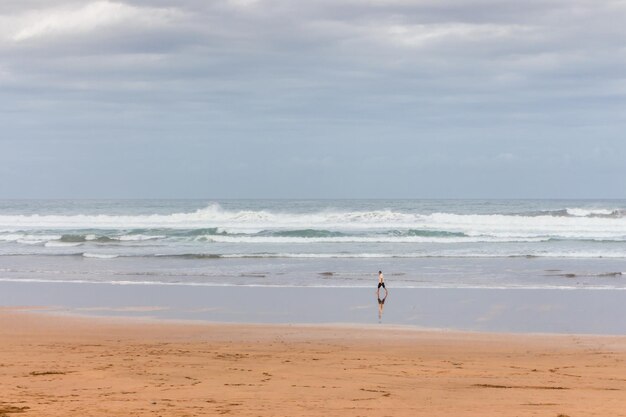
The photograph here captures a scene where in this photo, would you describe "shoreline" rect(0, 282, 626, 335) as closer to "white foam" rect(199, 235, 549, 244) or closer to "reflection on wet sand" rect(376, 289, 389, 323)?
"reflection on wet sand" rect(376, 289, 389, 323)

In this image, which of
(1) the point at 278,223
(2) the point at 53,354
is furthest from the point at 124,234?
(2) the point at 53,354

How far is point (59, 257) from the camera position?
31.4 m

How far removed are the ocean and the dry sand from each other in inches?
312

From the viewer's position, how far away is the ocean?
895 inches

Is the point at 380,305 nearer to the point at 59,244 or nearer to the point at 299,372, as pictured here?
the point at 299,372

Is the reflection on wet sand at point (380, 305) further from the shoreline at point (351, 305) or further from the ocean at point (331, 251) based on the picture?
the ocean at point (331, 251)

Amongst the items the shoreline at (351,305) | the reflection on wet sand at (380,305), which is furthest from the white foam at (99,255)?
the reflection on wet sand at (380,305)

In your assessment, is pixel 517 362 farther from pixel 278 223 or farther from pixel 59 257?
pixel 278 223

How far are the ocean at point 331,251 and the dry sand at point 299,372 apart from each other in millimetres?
7935

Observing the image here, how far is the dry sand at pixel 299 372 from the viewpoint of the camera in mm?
7996

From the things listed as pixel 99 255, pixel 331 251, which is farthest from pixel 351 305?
pixel 99 255

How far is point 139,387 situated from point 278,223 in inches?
1705

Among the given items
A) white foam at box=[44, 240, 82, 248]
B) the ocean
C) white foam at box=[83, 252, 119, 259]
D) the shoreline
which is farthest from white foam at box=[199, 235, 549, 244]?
the shoreline

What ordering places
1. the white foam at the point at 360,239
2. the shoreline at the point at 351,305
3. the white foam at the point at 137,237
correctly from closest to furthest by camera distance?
the shoreline at the point at 351,305 → the white foam at the point at 360,239 → the white foam at the point at 137,237
